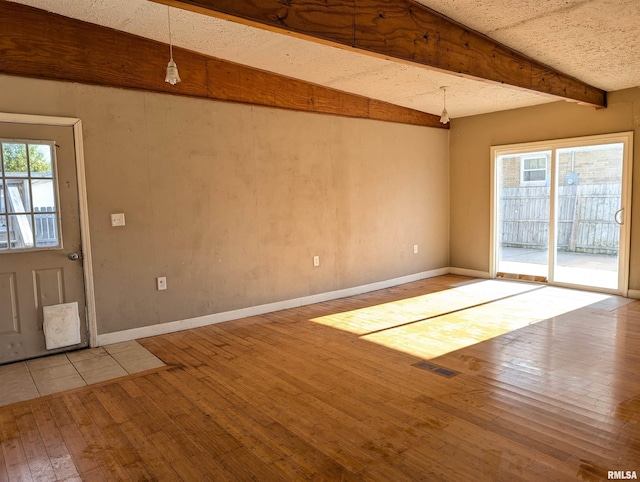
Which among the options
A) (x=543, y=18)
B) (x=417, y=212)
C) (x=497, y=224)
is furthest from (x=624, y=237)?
(x=543, y=18)

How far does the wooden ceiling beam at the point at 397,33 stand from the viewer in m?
2.60

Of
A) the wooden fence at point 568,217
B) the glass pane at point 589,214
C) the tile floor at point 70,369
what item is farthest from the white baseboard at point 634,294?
the tile floor at point 70,369

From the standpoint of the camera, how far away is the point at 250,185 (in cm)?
513

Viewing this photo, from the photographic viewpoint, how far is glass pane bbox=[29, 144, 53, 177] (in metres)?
3.85

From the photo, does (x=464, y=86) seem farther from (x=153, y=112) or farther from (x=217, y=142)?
(x=153, y=112)

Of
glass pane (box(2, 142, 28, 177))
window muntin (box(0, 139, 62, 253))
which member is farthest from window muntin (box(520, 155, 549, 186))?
glass pane (box(2, 142, 28, 177))

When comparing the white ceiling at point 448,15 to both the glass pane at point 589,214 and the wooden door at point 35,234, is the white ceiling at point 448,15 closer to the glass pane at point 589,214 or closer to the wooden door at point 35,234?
the glass pane at point 589,214

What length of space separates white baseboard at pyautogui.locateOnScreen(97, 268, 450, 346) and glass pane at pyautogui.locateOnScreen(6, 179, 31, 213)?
135cm

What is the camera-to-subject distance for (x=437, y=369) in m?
3.53

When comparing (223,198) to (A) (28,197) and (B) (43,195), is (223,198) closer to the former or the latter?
Result: (B) (43,195)

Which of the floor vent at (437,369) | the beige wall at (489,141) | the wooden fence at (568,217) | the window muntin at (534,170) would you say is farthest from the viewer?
the window muntin at (534,170)

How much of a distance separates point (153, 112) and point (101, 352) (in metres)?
2.37

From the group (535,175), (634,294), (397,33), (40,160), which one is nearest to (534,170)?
(535,175)

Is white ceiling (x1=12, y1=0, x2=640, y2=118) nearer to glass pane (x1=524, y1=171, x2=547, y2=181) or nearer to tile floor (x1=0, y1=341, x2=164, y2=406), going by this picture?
glass pane (x1=524, y1=171, x2=547, y2=181)
